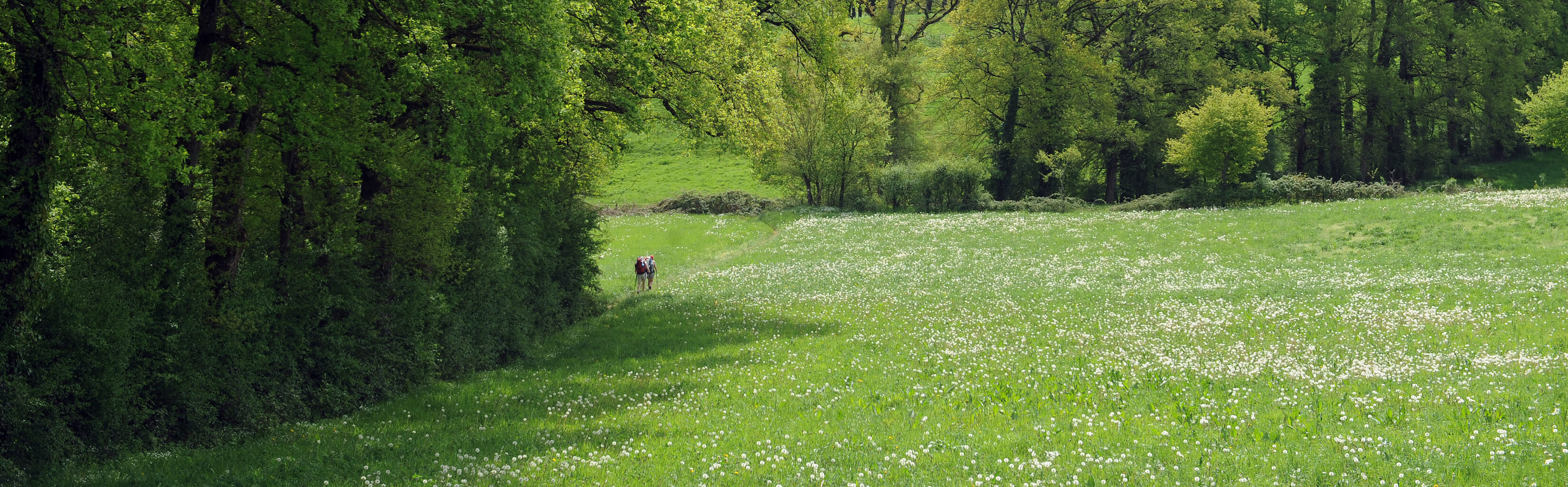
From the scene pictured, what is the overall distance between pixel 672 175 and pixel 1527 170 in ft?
221

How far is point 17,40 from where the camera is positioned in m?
9.05

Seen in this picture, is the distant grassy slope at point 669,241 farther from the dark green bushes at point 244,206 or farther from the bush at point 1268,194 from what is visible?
the bush at point 1268,194

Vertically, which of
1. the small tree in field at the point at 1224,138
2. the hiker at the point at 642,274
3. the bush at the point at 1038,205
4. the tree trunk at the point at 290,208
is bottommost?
the hiker at the point at 642,274

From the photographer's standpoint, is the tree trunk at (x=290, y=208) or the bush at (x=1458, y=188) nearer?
the tree trunk at (x=290, y=208)

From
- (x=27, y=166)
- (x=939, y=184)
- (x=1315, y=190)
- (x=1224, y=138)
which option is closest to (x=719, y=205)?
(x=939, y=184)

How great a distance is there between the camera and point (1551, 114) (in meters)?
55.9

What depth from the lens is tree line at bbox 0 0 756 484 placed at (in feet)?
31.2

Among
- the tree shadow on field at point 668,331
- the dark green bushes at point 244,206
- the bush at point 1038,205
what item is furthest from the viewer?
the bush at point 1038,205

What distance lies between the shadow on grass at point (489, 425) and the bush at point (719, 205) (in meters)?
46.4

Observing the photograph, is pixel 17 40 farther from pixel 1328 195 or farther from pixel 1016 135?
pixel 1016 135

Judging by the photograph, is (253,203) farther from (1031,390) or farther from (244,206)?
(1031,390)

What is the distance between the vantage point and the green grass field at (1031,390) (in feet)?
31.2

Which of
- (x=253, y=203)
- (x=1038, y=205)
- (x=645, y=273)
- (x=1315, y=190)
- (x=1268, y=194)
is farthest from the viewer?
(x=1038, y=205)

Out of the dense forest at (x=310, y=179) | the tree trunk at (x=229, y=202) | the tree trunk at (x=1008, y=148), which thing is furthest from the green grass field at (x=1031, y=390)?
the tree trunk at (x=1008, y=148)
